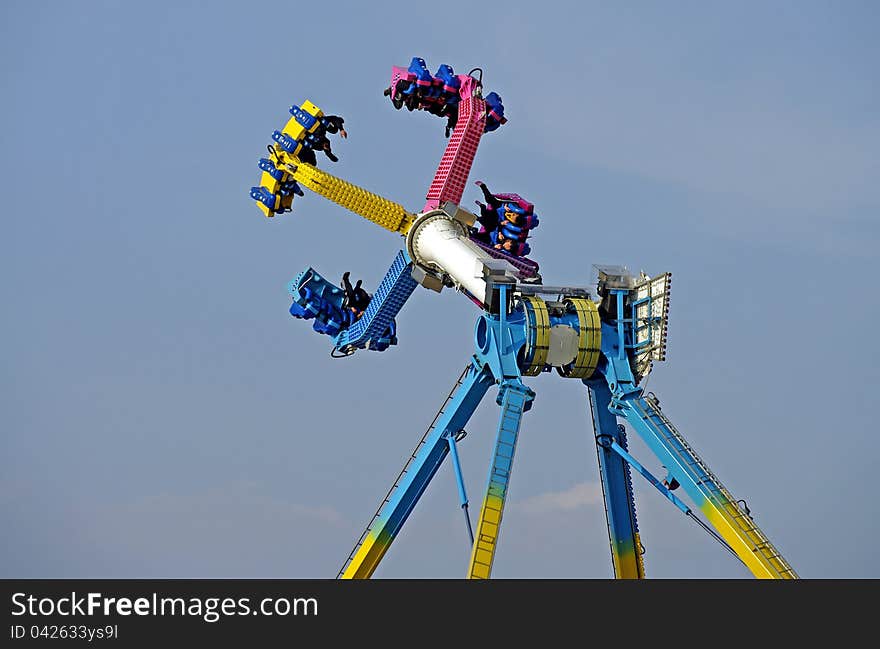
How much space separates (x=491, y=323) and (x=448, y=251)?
3.16m

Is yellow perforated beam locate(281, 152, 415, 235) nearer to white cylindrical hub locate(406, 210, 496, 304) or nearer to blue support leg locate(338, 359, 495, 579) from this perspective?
white cylindrical hub locate(406, 210, 496, 304)

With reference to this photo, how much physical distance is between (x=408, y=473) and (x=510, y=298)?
5.43 metres

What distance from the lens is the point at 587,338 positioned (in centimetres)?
4109

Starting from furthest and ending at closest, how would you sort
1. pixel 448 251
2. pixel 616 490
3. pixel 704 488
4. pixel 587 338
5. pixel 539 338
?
1. pixel 448 251
2. pixel 616 490
3. pixel 587 338
4. pixel 539 338
5. pixel 704 488

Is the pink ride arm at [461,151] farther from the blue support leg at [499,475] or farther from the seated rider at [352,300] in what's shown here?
the blue support leg at [499,475]

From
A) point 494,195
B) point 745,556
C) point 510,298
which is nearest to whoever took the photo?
point 745,556

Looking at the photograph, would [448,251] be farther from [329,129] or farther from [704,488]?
[704,488]

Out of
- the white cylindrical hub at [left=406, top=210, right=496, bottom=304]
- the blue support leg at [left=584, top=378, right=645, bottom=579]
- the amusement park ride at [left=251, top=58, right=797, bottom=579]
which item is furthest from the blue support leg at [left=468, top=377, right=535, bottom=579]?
the blue support leg at [left=584, top=378, right=645, bottom=579]

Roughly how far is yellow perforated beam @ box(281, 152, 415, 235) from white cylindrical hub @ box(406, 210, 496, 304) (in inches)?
22.8

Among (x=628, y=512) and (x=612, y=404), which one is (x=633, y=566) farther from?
(x=612, y=404)

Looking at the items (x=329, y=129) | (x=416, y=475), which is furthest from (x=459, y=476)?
(x=329, y=129)

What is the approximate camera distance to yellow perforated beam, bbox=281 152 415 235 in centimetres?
4488
